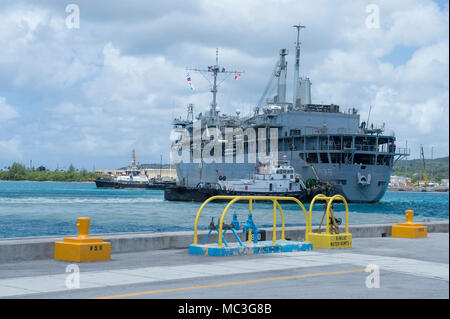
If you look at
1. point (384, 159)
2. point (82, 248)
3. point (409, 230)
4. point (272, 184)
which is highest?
point (384, 159)

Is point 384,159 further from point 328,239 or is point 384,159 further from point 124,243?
point 124,243

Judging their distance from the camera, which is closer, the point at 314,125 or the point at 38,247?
the point at 38,247

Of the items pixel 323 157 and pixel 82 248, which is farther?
pixel 323 157

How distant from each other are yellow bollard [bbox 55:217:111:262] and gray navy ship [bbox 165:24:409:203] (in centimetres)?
6302

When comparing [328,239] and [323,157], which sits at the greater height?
[323,157]

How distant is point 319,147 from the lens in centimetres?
7825

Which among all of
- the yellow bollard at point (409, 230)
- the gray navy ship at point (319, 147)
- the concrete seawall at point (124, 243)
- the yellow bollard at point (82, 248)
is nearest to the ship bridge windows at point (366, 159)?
the gray navy ship at point (319, 147)

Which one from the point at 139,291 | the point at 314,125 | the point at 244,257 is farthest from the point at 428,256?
the point at 314,125

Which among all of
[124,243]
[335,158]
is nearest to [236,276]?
[124,243]

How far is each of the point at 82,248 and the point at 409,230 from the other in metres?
11.0

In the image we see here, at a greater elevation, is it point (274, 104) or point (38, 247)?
point (274, 104)
